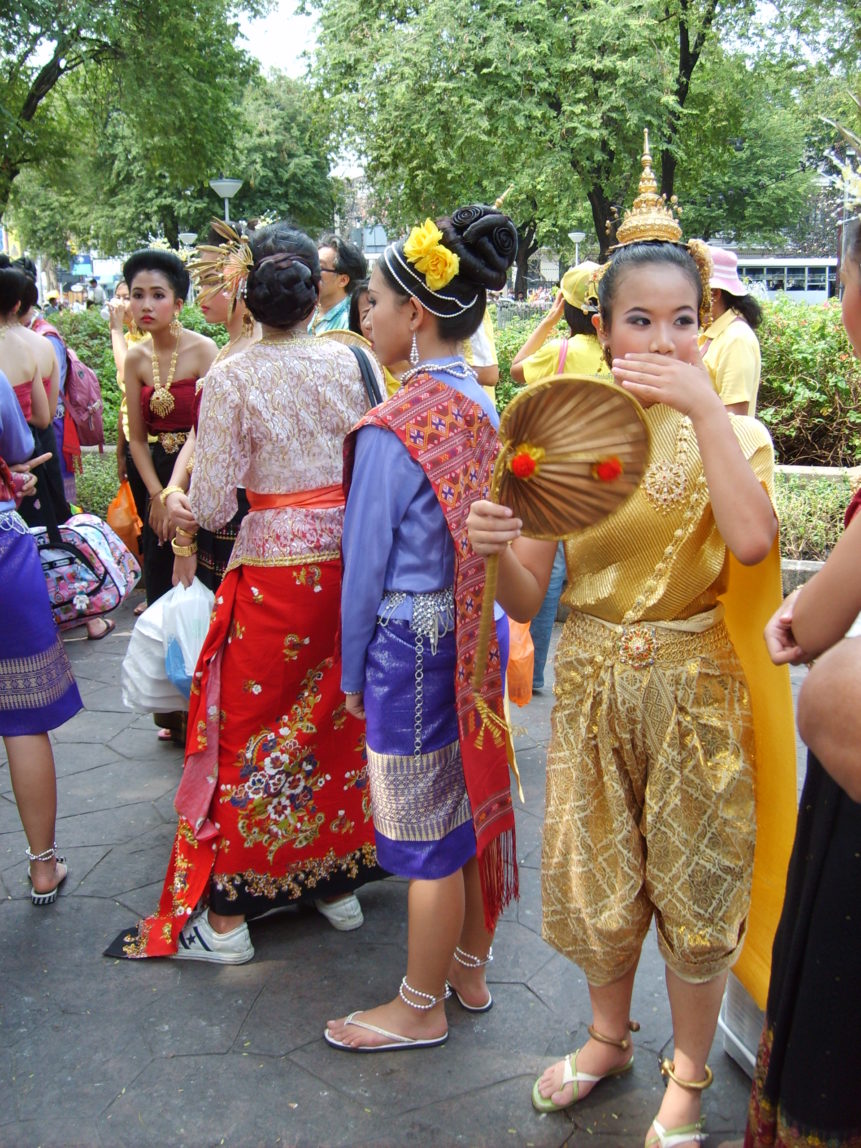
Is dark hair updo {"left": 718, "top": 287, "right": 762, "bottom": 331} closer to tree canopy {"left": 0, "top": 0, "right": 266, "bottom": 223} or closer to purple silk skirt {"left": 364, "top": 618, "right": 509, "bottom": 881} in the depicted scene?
purple silk skirt {"left": 364, "top": 618, "right": 509, "bottom": 881}

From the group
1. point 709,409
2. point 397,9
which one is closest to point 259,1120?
point 709,409

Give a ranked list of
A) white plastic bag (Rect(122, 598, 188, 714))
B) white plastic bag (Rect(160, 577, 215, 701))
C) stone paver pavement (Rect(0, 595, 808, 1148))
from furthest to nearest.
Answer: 1. white plastic bag (Rect(122, 598, 188, 714))
2. white plastic bag (Rect(160, 577, 215, 701))
3. stone paver pavement (Rect(0, 595, 808, 1148))

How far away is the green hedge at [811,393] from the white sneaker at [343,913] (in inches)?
224

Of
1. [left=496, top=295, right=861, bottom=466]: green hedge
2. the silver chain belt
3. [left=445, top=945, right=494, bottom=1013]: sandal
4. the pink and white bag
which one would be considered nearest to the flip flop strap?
[left=445, top=945, right=494, bottom=1013]: sandal

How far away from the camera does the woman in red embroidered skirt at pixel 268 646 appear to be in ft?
8.93

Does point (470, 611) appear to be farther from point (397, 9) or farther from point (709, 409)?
point (397, 9)

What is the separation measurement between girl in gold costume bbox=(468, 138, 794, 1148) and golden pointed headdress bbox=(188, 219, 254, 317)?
1190 mm

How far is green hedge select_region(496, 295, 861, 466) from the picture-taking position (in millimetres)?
8125

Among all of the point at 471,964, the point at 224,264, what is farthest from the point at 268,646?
the point at 224,264

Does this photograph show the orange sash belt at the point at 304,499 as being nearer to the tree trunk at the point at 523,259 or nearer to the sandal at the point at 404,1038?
the sandal at the point at 404,1038

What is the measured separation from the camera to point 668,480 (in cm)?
194

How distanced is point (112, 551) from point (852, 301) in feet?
14.1

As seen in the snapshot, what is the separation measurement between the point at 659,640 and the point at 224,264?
1700 millimetres

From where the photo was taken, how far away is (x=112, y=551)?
16.8ft
